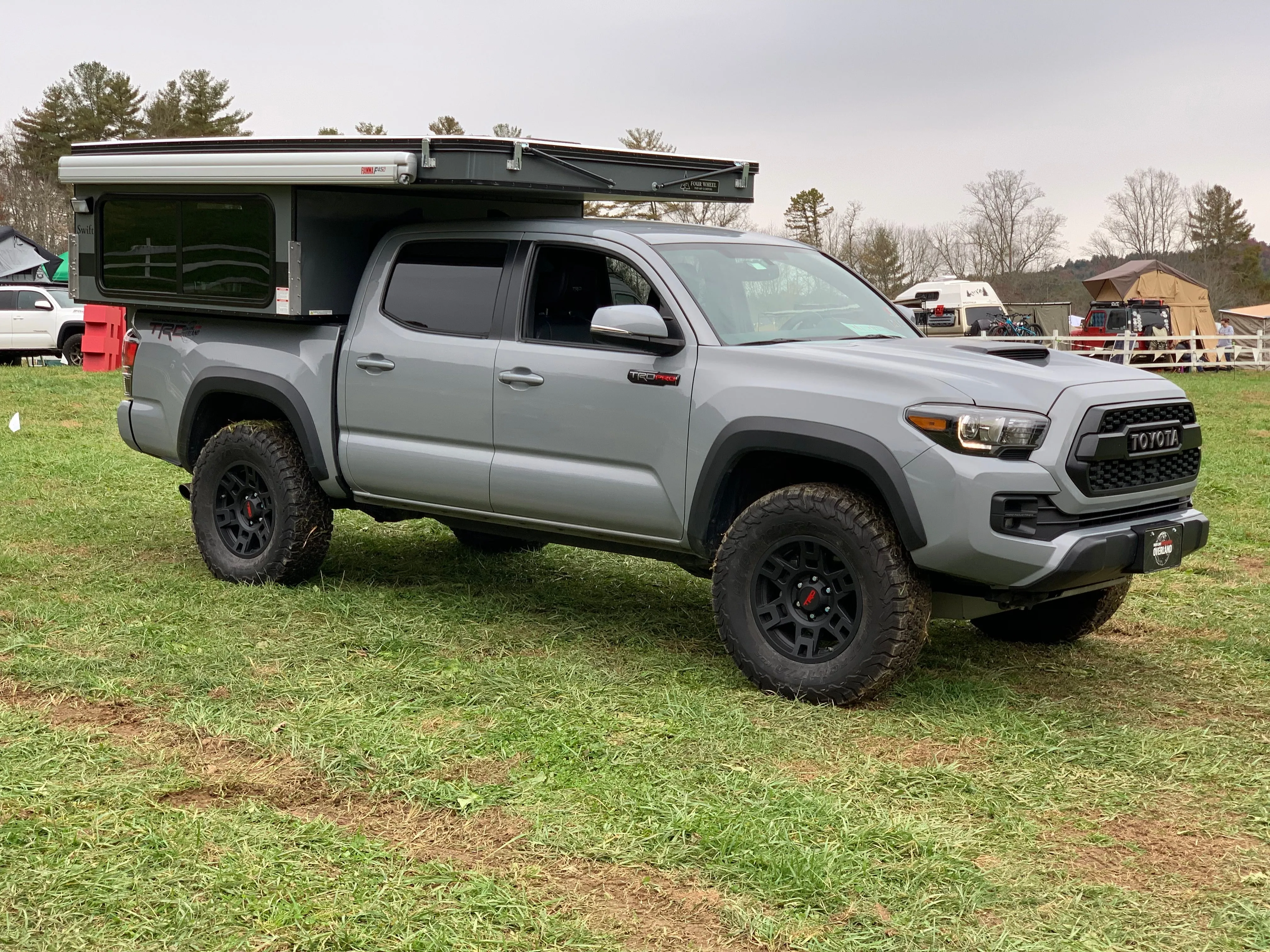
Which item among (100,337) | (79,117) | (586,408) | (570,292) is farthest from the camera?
(79,117)

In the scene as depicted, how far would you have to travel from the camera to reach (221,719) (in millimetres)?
5012

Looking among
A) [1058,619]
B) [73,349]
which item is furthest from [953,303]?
[1058,619]

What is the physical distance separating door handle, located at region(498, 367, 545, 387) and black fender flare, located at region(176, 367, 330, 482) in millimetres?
1281

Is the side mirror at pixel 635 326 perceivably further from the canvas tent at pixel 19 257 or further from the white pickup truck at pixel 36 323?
the canvas tent at pixel 19 257

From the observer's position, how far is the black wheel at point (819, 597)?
5.12 meters

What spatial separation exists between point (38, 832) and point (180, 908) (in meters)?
0.75

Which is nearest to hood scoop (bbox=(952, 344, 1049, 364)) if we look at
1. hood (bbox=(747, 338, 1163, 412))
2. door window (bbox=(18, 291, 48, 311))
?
hood (bbox=(747, 338, 1163, 412))

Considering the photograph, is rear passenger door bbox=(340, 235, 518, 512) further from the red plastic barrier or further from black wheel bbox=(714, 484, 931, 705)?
the red plastic barrier

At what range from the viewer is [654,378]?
570 centimetres

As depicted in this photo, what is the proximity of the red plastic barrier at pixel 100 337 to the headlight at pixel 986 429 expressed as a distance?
1897cm

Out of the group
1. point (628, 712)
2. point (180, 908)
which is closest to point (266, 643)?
point (628, 712)

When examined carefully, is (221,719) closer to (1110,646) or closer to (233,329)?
(233,329)

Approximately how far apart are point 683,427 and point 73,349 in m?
22.0

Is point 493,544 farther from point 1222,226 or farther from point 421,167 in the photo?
point 1222,226
